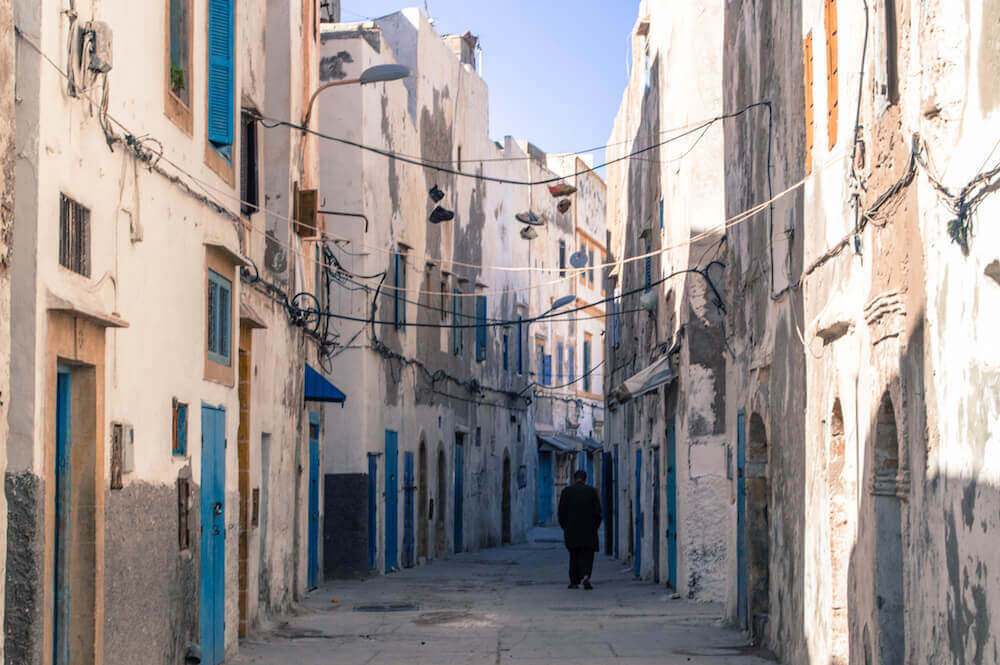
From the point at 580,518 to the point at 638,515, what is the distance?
3.91 meters

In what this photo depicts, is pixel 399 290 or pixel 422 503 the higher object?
pixel 399 290

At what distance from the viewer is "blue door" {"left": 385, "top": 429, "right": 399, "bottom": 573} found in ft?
71.7

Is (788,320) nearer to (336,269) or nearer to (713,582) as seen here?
(713,582)

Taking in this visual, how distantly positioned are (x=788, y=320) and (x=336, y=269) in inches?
396

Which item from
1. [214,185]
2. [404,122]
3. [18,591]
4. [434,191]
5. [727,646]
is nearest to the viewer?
[18,591]

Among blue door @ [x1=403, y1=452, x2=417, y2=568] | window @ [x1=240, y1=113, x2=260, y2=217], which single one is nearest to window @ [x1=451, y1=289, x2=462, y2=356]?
blue door @ [x1=403, y1=452, x2=417, y2=568]

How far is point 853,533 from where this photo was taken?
8688 mm

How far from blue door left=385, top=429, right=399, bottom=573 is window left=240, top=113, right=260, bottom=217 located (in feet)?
27.8

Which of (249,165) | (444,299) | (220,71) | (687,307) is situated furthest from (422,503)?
(220,71)

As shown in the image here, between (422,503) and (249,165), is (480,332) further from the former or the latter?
(249,165)

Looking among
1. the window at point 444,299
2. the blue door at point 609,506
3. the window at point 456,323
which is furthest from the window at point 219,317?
the blue door at point 609,506

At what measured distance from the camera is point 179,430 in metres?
9.41

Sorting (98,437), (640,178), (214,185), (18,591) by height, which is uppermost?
(640,178)

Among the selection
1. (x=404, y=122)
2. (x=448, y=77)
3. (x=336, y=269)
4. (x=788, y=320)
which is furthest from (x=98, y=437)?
(x=448, y=77)
